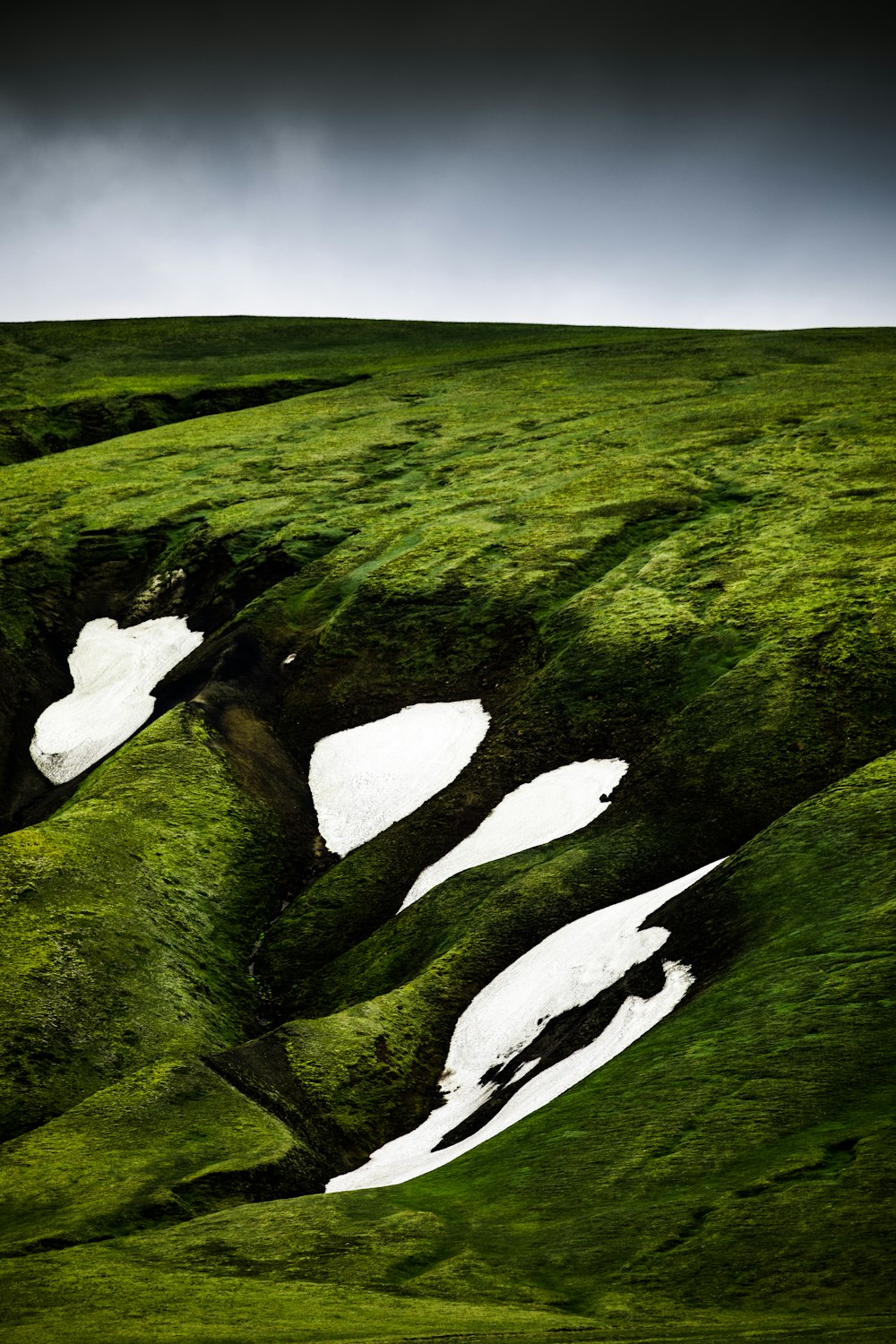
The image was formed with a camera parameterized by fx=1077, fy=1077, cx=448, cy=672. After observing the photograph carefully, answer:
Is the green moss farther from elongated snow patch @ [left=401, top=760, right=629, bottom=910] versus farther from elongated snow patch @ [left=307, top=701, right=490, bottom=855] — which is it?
elongated snow patch @ [left=401, top=760, right=629, bottom=910]

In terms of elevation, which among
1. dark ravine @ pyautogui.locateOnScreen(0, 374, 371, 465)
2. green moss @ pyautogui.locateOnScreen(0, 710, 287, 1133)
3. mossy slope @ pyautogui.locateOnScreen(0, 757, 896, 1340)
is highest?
dark ravine @ pyautogui.locateOnScreen(0, 374, 371, 465)

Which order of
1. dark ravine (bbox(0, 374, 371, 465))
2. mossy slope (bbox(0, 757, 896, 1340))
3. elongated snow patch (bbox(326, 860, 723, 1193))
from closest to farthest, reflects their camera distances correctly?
mossy slope (bbox(0, 757, 896, 1340)), elongated snow patch (bbox(326, 860, 723, 1193)), dark ravine (bbox(0, 374, 371, 465))

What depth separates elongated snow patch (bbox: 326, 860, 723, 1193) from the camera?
25.6 m

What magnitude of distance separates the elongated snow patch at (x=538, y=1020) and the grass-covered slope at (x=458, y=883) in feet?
2.83

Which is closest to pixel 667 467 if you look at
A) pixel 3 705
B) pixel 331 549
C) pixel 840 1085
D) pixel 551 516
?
pixel 551 516

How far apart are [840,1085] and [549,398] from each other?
329 feet

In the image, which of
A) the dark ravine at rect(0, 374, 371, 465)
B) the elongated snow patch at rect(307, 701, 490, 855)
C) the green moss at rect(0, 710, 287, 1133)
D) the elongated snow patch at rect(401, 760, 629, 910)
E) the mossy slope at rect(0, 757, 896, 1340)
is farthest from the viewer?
the dark ravine at rect(0, 374, 371, 465)

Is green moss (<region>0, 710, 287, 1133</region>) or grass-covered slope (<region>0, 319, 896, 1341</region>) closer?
grass-covered slope (<region>0, 319, 896, 1341</region>)

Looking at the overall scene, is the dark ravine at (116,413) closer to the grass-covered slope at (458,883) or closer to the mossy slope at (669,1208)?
the grass-covered slope at (458,883)

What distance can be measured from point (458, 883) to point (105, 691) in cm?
3407

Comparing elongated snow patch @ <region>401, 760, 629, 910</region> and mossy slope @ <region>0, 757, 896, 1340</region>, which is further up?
mossy slope @ <region>0, 757, 896, 1340</region>

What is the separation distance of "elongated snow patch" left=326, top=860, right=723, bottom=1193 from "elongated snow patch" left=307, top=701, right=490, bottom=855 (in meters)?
15.4

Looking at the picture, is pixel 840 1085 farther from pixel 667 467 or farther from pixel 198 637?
pixel 667 467

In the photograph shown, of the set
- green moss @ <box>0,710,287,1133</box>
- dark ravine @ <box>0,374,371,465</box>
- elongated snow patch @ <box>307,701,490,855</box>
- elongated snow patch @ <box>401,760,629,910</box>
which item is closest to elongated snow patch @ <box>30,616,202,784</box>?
green moss @ <box>0,710,287,1133</box>
